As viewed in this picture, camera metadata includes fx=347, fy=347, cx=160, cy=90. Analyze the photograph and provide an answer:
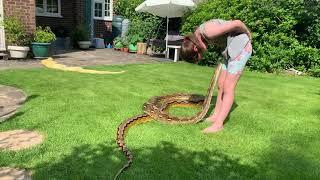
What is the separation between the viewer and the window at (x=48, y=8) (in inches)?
725

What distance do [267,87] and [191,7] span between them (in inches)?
286

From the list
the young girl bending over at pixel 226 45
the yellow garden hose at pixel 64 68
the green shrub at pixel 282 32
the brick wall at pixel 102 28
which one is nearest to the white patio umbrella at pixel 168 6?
the green shrub at pixel 282 32

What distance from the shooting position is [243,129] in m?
5.48

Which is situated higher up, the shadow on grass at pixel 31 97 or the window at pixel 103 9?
the window at pixel 103 9

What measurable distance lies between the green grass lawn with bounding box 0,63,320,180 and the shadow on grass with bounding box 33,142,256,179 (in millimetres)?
11

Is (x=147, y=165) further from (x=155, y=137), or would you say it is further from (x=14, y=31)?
(x=14, y=31)

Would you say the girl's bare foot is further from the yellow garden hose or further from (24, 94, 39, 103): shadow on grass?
the yellow garden hose

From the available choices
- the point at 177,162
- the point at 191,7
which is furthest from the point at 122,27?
the point at 177,162

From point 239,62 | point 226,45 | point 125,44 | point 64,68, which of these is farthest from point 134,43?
point 239,62

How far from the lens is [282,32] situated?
1241 cm

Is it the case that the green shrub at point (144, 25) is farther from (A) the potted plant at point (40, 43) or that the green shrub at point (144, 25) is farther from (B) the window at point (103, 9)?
(A) the potted plant at point (40, 43)

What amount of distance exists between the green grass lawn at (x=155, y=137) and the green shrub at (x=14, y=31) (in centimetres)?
441

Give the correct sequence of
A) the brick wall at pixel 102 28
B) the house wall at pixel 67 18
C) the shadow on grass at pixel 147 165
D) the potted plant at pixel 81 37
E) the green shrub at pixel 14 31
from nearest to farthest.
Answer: the shadow on grass at pixel 147 165
the green shrub at pixel 14 31
the potted plant at pixel 81 37
the house wall at pixel 67 18
the brick wall at pixel 102 28

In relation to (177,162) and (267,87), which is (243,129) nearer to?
(177,162)
